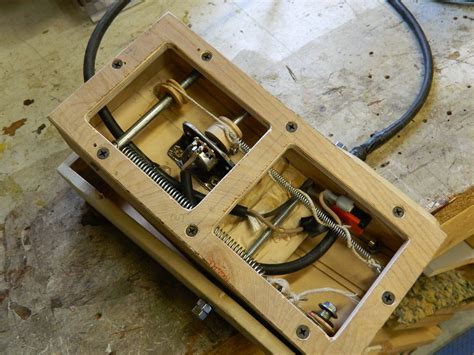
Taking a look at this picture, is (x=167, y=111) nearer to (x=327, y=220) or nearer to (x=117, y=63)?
(x=117, y=63)

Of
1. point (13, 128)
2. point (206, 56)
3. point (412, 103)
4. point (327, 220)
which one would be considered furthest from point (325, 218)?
point (13, 128)

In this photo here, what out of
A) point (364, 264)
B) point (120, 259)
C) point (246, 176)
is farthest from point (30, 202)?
point (364, 264)

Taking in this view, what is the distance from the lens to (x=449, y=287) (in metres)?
1.05

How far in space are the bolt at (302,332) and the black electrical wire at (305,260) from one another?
10 cm

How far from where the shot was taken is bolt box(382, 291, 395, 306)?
2.43 feet

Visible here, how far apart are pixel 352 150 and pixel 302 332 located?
0.44 meters

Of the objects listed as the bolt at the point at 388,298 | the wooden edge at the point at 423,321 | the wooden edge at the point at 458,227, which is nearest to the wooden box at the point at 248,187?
the bolt at the point at 388,298

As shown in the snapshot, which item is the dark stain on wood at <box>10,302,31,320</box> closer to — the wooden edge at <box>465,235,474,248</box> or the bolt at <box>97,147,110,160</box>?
the bolt at <box>97,147,110,160</box>

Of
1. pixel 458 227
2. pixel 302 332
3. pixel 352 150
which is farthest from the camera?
pixel 352 150

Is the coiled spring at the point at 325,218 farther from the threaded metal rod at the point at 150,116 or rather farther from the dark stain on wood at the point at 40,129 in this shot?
the dark stain on wood at the point at 40,129

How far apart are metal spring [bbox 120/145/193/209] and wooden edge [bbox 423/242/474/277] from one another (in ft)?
1.77

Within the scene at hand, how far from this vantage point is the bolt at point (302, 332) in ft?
2.36

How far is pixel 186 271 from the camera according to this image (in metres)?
0.82

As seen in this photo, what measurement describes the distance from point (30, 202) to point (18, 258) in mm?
115
